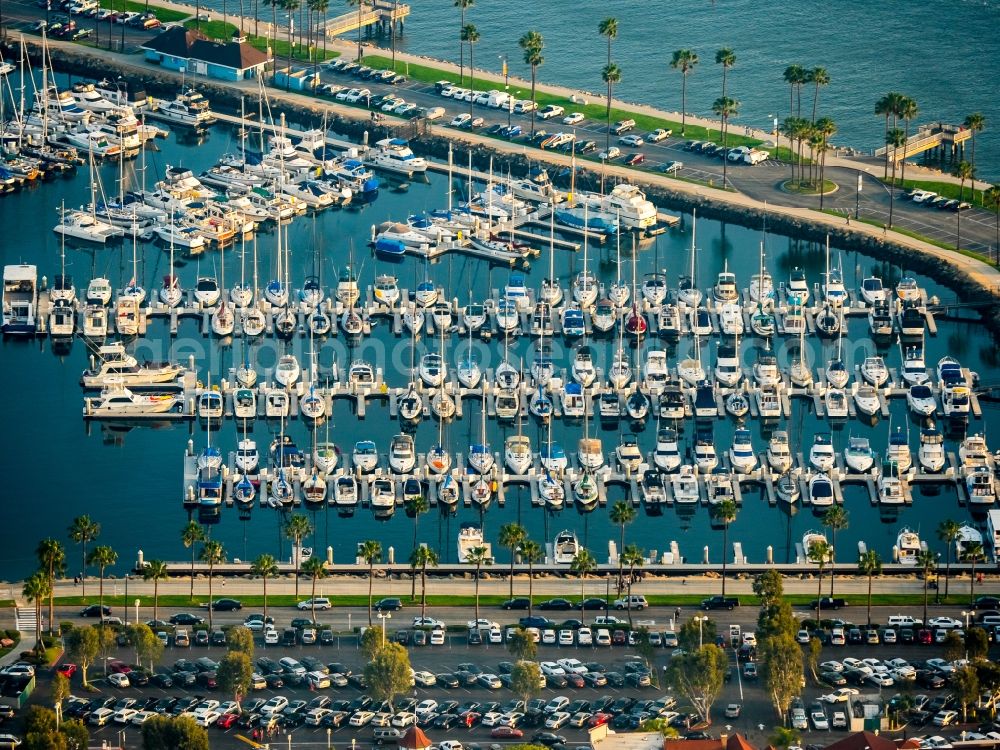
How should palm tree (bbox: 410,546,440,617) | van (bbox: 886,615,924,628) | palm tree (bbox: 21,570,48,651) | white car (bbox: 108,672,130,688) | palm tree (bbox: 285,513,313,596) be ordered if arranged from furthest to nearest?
palm tree (bbox: 285,513,313,596), palm tree (bbox: 410,546,440,617), van (bbox: 886,615,924,628), palm tree (bbox: 21,570,48,651), white car (bbox: 108,672,130,688)

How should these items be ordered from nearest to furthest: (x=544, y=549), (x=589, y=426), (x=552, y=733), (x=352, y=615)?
1. (x=552, y=733)
2. (x=352, y=615)
3. (x=544, y=549)
4. (x=589, y=426)

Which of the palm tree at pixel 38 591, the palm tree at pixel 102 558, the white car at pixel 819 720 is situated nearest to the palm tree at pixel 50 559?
the palm tree at pixel 38 591

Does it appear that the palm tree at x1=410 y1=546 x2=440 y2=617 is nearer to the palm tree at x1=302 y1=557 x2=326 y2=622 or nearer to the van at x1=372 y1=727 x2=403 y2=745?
the palm tree at x1=302 y1=557 x2=326 y2=622

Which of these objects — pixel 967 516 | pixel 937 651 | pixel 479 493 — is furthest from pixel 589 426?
pixel 937 651

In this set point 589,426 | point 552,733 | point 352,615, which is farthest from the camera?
point 589,426

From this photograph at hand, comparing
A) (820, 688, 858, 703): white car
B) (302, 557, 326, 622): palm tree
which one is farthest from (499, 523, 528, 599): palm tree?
(820, 688, 858, 703): white car

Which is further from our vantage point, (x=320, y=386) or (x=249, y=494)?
(x=320, y=386)

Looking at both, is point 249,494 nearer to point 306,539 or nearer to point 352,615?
point 306,539
